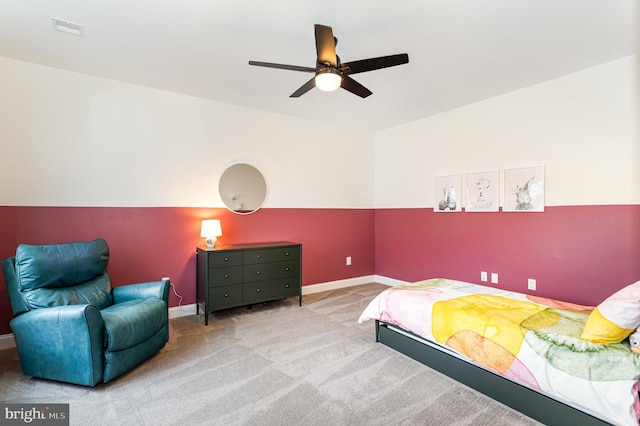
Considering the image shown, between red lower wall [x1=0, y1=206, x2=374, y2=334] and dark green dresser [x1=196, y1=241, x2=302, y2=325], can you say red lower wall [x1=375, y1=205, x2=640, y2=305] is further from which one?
dark green dresser [x1=196, y1=241, x2=302, y2=325]

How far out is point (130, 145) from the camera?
3592mm

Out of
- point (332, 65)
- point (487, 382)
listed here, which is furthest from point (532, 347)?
point (332, 65)

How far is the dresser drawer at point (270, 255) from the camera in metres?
3.89

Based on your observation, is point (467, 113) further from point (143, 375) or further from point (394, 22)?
point (143, 375)

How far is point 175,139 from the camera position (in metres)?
3.86

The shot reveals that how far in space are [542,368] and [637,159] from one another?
8.06ft

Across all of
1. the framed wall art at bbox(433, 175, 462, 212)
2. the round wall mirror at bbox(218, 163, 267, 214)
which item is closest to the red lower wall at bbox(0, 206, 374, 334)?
the round wall mirror at bbox(218, 163, 267, 214)

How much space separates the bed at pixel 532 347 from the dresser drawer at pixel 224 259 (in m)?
1.85

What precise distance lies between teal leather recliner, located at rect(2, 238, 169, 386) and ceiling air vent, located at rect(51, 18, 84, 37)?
5.95ft

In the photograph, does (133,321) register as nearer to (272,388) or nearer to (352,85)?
(272,388)

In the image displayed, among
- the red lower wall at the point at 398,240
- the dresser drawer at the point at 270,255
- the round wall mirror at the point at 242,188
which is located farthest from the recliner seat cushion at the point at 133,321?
the round wall mirror at the point at 242,188

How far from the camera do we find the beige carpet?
2.00m

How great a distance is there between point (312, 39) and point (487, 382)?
9.86 ft

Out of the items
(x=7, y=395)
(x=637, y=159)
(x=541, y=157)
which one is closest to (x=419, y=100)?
(x=541, y=157)
